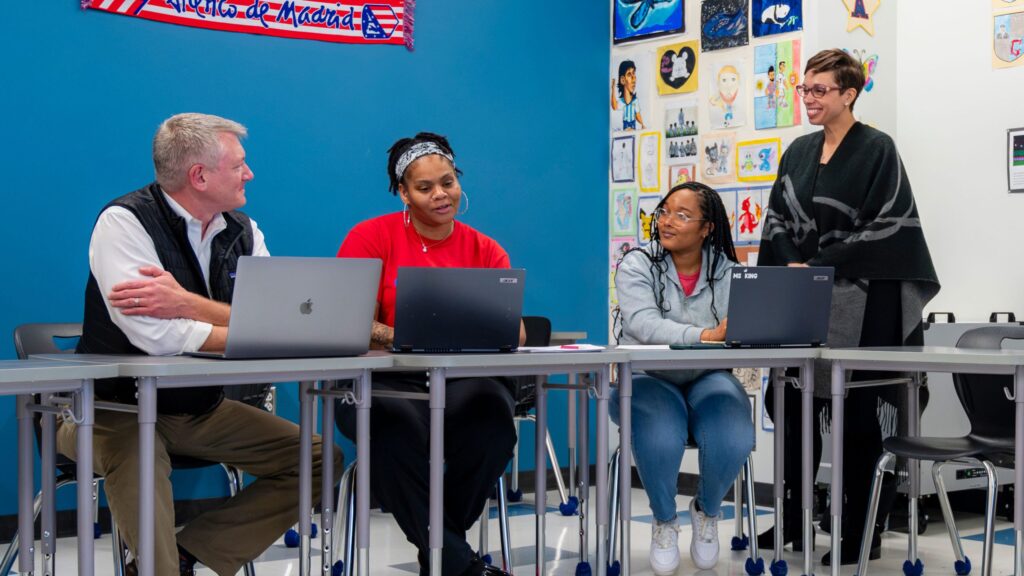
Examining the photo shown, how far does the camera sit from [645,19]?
529 cm

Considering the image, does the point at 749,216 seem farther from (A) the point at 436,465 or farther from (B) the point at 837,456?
(A) the point at 436,465

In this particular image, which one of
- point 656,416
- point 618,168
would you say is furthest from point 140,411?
point 618,168

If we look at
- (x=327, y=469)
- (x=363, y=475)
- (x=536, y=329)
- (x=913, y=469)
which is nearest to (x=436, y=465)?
(x=363, y=475)

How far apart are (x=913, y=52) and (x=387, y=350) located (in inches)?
115

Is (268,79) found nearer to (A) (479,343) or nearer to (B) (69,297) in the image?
(B) (69,297)

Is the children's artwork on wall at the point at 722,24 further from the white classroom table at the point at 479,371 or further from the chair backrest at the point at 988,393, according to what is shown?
the white classroom table at the point at 479,371

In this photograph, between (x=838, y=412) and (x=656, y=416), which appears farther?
(x=656, y=416)

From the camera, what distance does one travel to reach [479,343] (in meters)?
2.65

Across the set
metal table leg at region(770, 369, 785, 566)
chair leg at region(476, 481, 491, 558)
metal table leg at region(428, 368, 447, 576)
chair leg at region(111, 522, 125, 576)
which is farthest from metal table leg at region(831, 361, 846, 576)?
chair leg at region(111, 522, 125, 576)

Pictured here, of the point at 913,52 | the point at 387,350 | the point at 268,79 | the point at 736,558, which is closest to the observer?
the point at 387,350

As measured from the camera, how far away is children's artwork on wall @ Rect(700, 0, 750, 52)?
4.91 meters

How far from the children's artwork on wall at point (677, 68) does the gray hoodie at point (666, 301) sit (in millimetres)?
1726

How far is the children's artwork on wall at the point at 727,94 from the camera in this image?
4918 millimetres

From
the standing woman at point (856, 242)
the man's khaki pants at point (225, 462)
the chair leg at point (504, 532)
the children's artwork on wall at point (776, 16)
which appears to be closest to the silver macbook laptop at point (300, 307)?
the man's khaki pants at point (225, 462)
